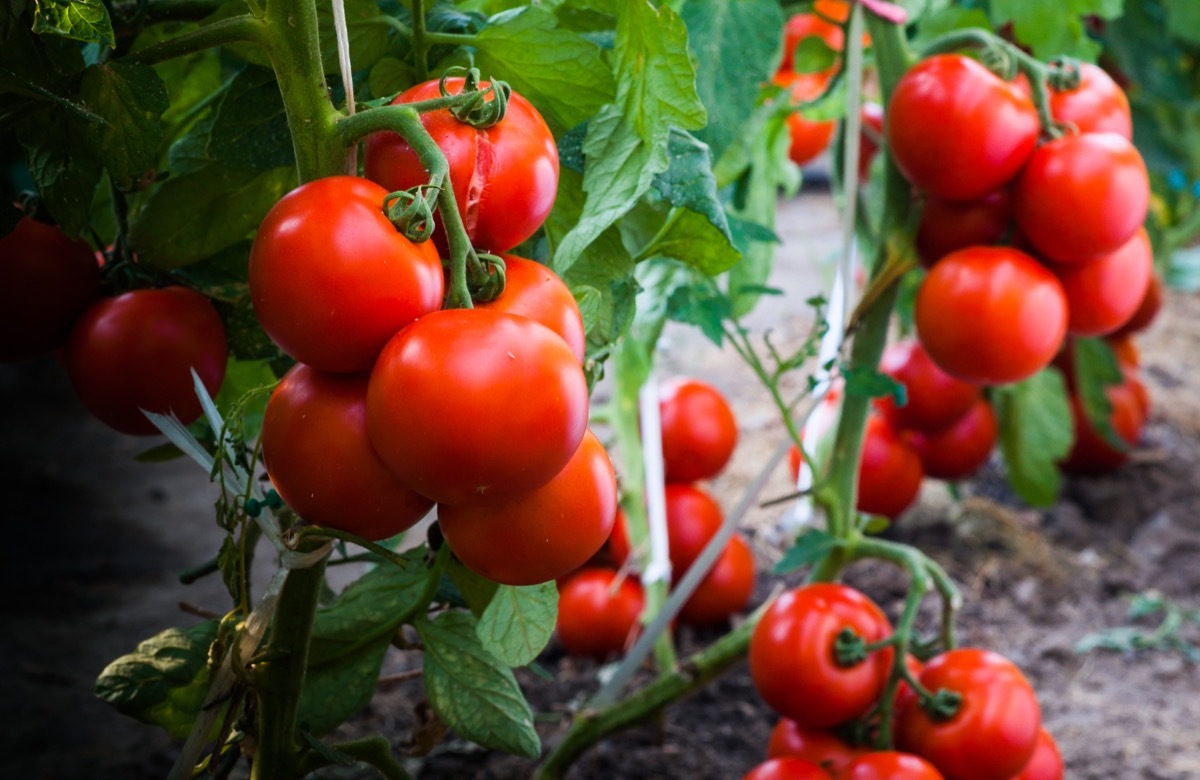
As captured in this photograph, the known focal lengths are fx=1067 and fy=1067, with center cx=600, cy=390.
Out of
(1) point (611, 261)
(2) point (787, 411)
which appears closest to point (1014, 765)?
(2) point (787, 411)

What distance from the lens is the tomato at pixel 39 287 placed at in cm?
58

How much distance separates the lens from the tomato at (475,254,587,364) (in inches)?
18.6

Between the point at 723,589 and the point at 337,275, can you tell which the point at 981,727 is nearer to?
the point at 723,589

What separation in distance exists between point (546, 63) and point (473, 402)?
0.78 ft

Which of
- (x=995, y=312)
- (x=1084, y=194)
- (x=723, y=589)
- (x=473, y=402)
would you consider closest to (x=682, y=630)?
(x=723, y=589)

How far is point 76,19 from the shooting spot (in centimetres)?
48

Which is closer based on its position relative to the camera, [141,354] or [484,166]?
[484,166]

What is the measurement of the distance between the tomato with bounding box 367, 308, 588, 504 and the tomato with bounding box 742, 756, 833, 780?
53cm

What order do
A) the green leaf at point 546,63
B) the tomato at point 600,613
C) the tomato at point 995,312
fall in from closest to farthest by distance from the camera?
the green leaf at point 546,63, the tomato at point 995,312, the tomato at point 600,613

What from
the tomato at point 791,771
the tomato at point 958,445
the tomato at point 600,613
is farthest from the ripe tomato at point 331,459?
the tomato at point 958,445

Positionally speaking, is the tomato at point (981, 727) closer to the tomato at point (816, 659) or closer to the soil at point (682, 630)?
the tomato at point (816, 659)

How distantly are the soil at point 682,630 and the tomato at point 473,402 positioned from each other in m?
0.37

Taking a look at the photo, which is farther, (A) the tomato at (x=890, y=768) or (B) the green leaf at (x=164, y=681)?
(A) the tomato at (x=890, y=768)

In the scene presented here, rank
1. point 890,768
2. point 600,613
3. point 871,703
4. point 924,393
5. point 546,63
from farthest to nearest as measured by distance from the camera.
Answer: point 924,393 < point 600,613 < point 871,703 < point 890,768 < point 546,63
